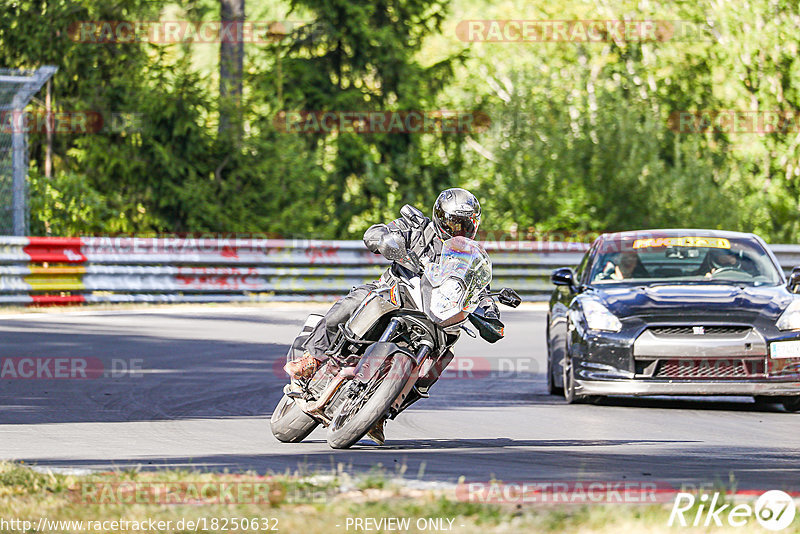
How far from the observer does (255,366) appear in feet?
48.2

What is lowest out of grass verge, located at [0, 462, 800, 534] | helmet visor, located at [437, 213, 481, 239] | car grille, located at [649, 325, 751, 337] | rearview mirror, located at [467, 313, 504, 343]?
grass verge, located at [0, 462, 800, 534]

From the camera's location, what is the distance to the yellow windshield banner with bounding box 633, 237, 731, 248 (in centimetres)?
1297

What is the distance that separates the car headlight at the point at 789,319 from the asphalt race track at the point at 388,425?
678 mm

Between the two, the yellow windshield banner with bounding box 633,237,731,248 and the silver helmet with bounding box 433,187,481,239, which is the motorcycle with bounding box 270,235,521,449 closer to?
the silver helmet with bounding box 433,187,481,239

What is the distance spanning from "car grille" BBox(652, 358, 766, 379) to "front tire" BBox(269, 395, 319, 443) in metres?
3.39

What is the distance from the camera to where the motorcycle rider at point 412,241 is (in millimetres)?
8242

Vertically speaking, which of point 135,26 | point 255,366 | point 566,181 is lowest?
point 255,366

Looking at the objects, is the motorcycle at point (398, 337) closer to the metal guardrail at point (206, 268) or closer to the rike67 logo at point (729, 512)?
the rike67 logo at point (729, 512)

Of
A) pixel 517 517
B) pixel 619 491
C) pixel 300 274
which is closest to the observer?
pixel 517 517

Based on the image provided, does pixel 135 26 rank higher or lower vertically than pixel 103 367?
higher

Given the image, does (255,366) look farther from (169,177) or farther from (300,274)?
(169,177)

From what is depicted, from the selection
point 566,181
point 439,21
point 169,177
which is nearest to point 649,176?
point 566,181

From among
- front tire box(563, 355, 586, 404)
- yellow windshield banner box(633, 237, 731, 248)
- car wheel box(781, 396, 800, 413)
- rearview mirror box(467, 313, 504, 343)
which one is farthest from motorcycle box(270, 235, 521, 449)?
yellow windshield banner box(633, 237, 731, 248)

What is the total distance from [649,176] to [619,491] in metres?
27.0
